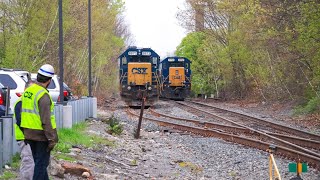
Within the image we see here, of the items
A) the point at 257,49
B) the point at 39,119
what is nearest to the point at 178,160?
Answer: the point at 39,119

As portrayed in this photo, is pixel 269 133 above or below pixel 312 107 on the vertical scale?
below

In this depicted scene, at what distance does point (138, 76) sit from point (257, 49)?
925cm

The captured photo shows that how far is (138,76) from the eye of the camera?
109ft

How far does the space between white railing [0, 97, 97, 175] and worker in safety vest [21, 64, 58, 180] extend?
82.0 inches

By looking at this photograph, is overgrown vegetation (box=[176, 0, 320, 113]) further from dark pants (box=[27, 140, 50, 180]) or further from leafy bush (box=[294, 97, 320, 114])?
dark pants (box=[27, 140, 50, 180])

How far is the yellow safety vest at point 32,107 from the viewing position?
6.89 m

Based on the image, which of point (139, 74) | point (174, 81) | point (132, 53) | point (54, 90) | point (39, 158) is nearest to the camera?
point (39, 158)

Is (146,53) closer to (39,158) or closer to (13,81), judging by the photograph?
(13,81)

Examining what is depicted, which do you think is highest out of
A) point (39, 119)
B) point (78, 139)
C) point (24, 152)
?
point (39, 119)

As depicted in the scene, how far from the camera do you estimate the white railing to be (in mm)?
9234

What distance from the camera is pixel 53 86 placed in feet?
66.2

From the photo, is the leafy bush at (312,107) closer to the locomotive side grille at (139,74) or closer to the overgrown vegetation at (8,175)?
the locomotive side grille at (139,74)

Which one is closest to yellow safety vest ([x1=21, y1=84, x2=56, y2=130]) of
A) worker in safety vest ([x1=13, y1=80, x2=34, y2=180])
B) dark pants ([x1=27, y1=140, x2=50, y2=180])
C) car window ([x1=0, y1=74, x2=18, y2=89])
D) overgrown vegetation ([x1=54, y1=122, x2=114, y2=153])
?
dark pants ([x1=27, y1=140, x2=50, y2=180])

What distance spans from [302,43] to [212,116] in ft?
17.4
